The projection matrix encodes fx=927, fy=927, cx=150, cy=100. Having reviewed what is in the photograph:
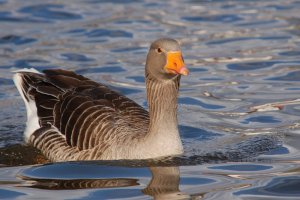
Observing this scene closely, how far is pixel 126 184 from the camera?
9.20 meters

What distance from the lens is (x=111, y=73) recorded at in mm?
15031

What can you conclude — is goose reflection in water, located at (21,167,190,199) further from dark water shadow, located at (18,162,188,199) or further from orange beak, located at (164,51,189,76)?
orange beak, located at (164,51,189,76)

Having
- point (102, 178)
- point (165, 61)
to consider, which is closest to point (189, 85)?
point (165, 61)

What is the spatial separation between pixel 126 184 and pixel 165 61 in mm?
1324

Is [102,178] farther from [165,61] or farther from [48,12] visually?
[48,12]

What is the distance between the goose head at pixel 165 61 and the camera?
370 inches

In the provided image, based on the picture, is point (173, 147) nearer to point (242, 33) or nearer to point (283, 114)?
point (283, 114)

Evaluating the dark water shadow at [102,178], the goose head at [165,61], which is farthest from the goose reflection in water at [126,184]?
the goose head at [165,61]

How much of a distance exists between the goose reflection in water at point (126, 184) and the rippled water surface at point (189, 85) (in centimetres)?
1

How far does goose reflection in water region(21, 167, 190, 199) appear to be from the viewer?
8.95 meters

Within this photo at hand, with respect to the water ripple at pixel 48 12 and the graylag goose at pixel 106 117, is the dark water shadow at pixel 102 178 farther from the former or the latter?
the water ripple at pixel 48 12

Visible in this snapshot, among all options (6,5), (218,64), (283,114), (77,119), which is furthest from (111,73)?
(6,5)

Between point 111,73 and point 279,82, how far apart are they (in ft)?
9.00

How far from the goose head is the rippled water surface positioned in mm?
945
